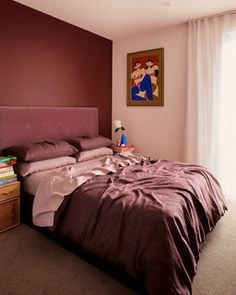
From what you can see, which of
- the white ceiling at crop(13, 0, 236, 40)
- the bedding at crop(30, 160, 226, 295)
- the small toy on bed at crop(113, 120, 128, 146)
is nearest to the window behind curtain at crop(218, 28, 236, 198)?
the white ceiling at crop(13, 0, 236, 40)

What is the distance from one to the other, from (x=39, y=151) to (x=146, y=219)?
1.58 m

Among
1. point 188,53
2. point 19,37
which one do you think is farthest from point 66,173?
point 188,53

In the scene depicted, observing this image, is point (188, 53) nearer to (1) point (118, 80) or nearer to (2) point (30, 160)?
(1) point (118, 80)

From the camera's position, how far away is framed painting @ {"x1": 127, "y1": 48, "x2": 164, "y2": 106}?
3.97 m

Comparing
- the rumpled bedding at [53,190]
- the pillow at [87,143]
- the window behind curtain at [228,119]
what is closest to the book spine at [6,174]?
the rumpled bedding at [53,190]

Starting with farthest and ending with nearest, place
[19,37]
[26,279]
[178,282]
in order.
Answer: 1. [19,37]
2. [26,279]
3. [178,282]

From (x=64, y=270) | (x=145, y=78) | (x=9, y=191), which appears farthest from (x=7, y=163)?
(x=145, y=78)

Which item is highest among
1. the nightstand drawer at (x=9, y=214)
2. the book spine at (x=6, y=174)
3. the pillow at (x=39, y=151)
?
the pillow at (x=39, y=151)

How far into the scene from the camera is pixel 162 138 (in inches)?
161

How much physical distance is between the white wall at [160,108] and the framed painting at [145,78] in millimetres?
81

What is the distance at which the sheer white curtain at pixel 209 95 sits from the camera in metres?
3.37

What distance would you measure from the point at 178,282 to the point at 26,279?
113cm

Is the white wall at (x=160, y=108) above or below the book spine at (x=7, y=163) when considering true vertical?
above

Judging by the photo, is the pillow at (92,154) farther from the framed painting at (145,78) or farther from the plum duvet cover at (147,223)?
the framed painting at (145,78)
